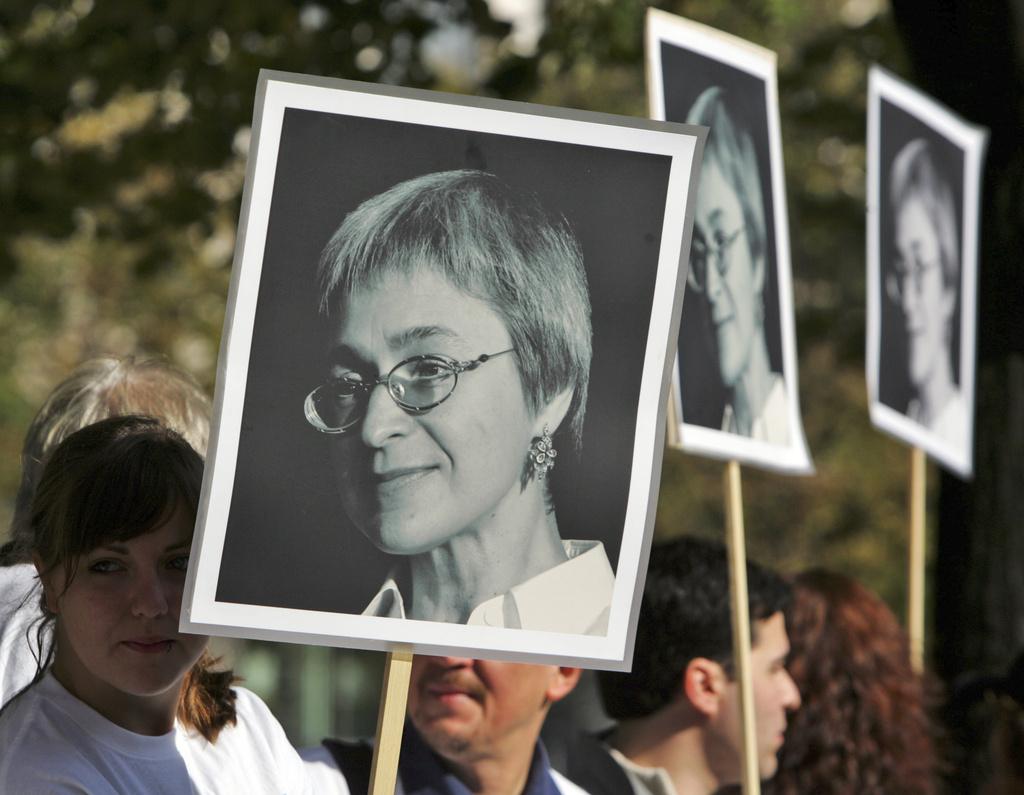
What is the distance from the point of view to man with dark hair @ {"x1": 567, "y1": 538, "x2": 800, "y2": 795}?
3150mm

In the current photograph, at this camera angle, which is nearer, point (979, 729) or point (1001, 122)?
point (979, 729)

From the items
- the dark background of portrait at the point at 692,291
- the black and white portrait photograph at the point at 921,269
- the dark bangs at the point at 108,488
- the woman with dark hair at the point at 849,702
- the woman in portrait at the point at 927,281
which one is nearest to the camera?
the dark bangs at the point at 108,488

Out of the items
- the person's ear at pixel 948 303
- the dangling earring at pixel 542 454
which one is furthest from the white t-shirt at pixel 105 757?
the person's ear at pixel 948 303

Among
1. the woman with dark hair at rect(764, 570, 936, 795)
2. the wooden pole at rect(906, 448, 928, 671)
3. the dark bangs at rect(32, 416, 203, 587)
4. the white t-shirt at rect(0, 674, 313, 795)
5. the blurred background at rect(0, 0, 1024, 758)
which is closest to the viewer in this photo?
the white t-shirt at rect(0, 674, 313, 795)

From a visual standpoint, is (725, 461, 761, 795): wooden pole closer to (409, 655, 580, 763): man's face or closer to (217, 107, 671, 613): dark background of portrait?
(409, 655, 580, 763): man's face

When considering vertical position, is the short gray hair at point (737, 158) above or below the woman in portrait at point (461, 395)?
above

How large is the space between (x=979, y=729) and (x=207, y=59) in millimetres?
3130

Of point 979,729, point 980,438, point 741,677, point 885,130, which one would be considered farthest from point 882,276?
point 741,677

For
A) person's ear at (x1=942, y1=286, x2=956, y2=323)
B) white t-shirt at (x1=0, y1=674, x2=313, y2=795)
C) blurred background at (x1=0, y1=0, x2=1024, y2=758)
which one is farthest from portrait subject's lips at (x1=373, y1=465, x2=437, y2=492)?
person's ear at (x1=942, y1=286, x2=956, y2=323)

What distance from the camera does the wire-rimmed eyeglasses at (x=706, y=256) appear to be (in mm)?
3238

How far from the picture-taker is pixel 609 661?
2.09 meters

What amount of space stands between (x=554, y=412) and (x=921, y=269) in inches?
105

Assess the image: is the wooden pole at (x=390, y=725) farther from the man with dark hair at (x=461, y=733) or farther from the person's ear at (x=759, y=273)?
the person's ear at (x=759, y=273)

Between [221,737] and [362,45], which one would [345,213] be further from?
[362,45]
